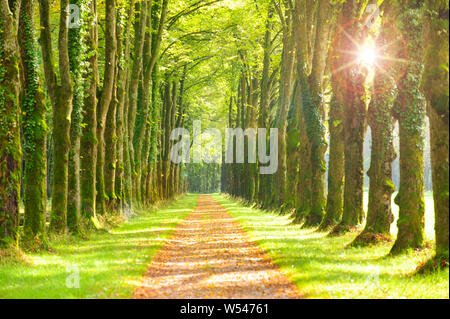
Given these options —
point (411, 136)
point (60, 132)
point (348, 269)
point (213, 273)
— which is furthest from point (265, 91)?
point (348, 269)

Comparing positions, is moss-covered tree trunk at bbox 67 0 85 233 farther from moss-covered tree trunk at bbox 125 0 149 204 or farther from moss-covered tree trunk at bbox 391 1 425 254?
moss-covered tree trunk at bbox 391 1 425 254

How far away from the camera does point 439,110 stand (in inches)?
368

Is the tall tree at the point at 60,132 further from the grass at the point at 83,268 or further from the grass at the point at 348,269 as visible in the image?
the grass at the point at 348,269

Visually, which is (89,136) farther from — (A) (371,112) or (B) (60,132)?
(A) (371,112)

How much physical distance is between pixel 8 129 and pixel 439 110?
374 inches

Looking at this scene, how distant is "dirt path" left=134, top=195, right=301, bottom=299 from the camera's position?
936 centimetres

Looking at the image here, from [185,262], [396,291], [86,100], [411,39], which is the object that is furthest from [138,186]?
[396,291]

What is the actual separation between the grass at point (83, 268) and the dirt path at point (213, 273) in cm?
38

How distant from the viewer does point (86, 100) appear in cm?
1950

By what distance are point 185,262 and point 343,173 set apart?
24.9ft

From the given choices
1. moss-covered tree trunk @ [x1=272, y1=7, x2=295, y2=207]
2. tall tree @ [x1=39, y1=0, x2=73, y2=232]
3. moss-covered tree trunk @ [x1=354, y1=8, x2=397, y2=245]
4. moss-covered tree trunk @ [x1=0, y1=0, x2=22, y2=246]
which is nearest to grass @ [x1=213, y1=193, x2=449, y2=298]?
moss-covered tree trunk @ [x1=354, y1=8, x2=397, y2=245]

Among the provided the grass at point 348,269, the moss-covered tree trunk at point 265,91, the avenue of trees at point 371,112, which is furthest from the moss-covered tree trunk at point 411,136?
the moss-covered tree trunk at point 265,91

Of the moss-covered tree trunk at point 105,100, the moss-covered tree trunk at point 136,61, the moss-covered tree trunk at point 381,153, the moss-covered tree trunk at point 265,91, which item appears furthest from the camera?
the moss-covered tree trunk at point 265,91

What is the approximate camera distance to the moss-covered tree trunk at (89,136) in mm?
19469
